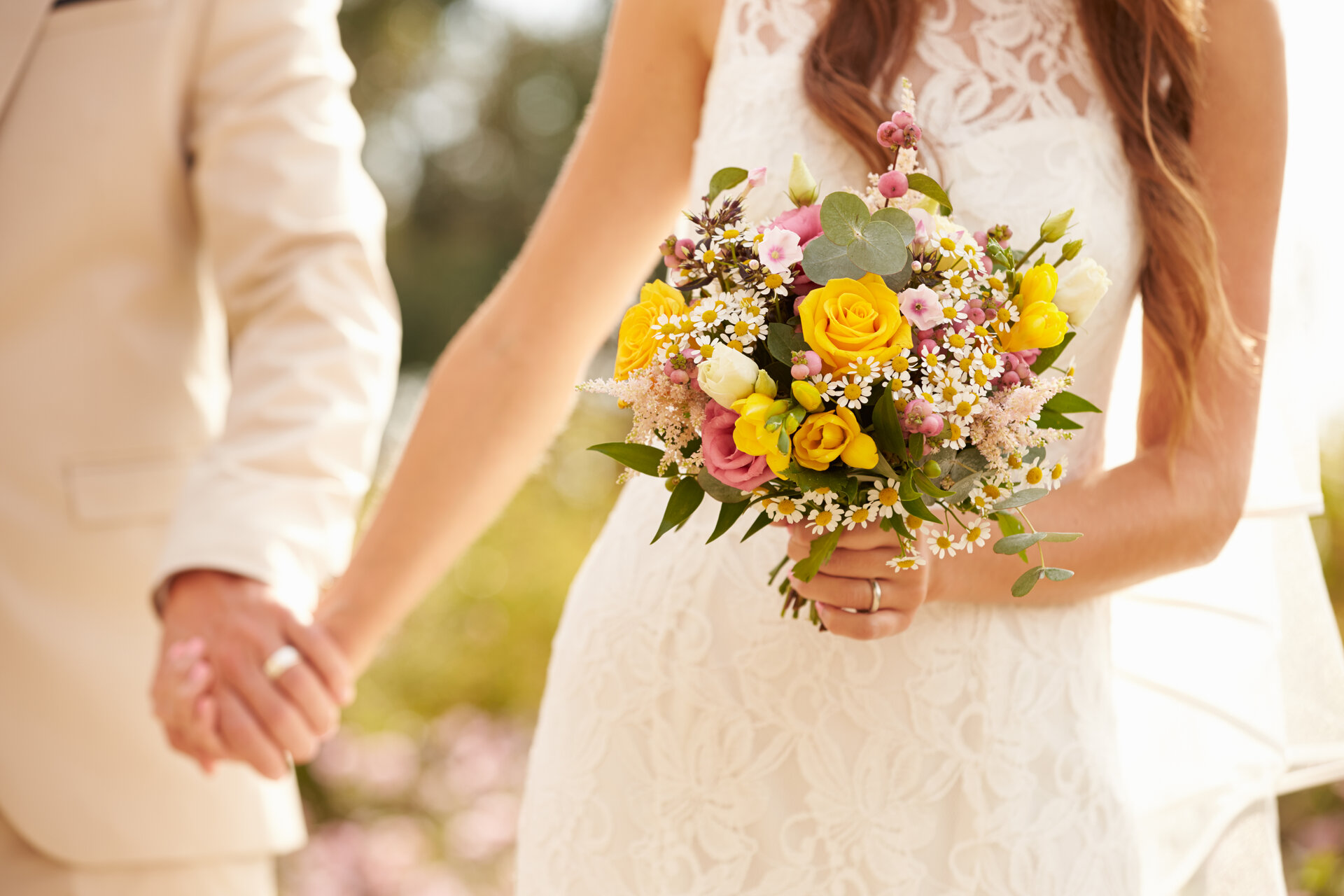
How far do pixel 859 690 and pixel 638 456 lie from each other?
542 mm

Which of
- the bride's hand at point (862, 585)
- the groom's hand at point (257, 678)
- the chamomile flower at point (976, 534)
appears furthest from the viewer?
the groom's hand at point (257, 678)

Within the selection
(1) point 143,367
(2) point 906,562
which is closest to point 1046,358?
(2) point 906,562

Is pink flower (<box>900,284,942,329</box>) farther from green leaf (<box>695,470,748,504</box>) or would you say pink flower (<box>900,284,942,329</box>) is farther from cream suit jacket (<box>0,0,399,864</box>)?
cream suit jacket (<box>0,0,399,864</box>)

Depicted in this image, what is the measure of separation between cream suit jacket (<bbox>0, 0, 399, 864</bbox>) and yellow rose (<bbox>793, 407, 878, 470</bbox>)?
56.1 inches

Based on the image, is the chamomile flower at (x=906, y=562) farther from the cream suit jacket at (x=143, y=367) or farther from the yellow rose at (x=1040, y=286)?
the cream suit jacket at (x=143, y=367)

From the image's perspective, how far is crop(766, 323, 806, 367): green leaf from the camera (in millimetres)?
1372

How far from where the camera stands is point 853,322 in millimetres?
1311

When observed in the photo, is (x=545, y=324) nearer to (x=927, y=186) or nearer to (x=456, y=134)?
(x=927, y=186)

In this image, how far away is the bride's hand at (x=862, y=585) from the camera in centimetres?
153

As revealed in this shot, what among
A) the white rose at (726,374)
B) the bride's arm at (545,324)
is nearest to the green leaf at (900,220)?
the white rose at (726,374)

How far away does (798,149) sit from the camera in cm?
193

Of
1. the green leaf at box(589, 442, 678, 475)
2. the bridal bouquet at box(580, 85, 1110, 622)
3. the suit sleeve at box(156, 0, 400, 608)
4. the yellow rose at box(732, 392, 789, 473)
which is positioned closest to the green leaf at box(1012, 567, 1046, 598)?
the bridal bouquet at box(580, 85, 1110, 622)

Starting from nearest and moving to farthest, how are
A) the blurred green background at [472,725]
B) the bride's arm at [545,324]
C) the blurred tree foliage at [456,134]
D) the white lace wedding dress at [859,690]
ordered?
1. the white lace wedding dress at [859,690]
2. the bride's arm at [545,324]
3. the blurred green background at [472,725]
4. the blurred tree foliage at [456,134]

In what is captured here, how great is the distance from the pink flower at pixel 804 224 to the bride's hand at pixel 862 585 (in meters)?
0.34
